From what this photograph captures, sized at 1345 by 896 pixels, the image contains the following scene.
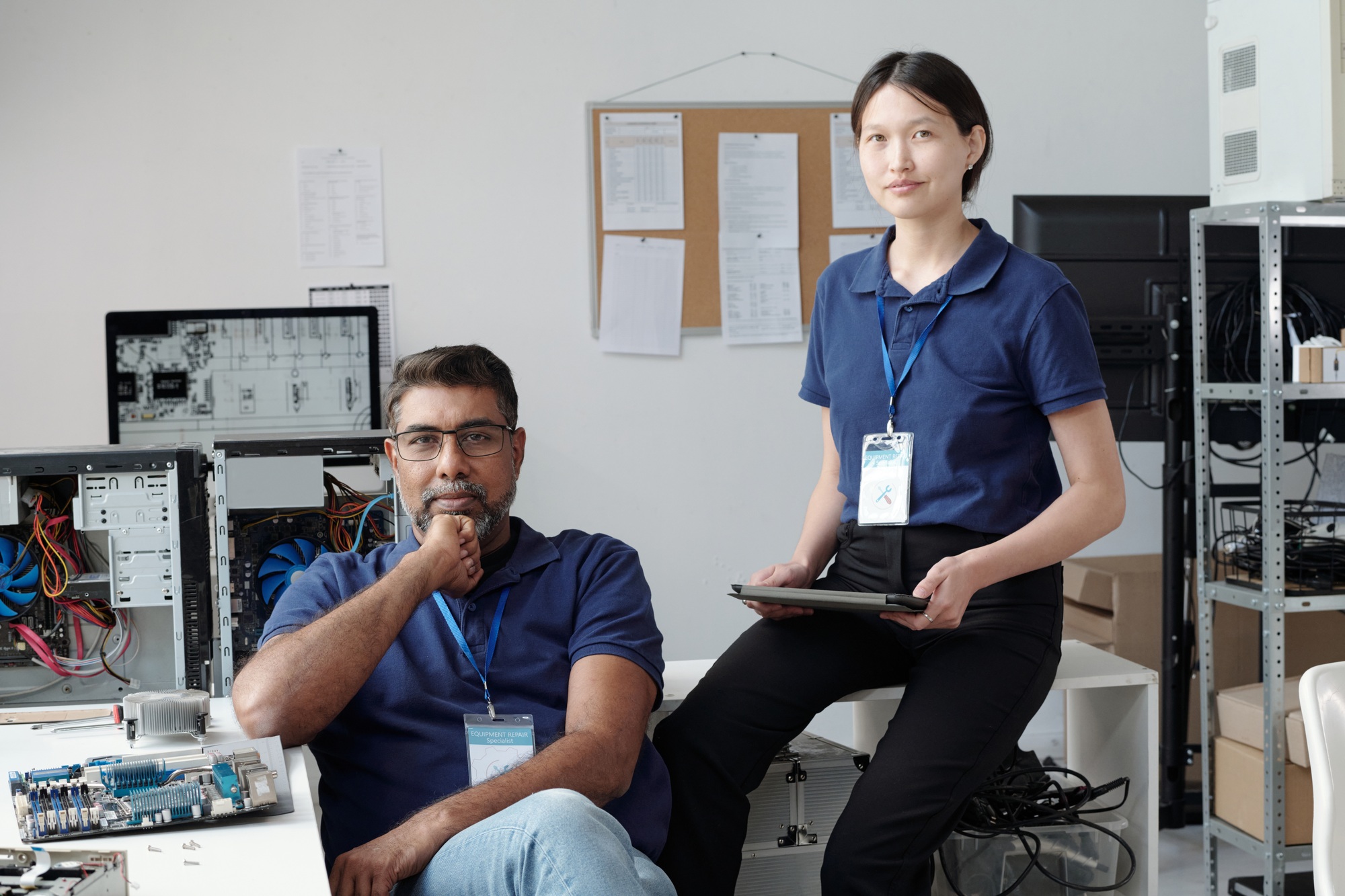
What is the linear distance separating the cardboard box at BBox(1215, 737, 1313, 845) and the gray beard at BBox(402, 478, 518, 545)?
1.66 metres

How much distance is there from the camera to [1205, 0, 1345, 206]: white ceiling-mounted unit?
89.4 inches

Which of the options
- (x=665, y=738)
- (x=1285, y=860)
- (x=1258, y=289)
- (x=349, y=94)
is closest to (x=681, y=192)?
(x=349, y=94)

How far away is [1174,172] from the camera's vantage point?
3564mm

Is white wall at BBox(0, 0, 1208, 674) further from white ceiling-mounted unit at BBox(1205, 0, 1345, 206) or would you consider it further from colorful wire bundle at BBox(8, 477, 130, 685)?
colorful wire bundle at BBox(8, 477, 130, 685)

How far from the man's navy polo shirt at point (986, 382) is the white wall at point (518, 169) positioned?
166 centimetres

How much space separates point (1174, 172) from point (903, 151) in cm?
233

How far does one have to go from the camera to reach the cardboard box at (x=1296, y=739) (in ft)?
7.23

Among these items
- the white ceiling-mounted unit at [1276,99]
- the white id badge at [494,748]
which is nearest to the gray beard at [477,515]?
the white id badge at [494,748]

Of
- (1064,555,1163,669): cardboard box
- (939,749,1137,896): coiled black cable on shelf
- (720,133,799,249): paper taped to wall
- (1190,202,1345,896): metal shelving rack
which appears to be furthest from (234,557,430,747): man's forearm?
(1064,555,1163,669): cardboard box

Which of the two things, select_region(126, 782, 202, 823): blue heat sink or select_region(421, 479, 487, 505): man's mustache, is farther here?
select_region(421, 479, 487, 505): man's mustache

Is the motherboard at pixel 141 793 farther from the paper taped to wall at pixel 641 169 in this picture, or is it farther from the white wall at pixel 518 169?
the paper taped to wall at pixel 641 169

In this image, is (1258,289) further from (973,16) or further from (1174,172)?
(973,16)

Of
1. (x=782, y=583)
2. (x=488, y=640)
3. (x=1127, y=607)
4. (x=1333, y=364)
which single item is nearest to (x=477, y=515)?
(x=488, y=640)

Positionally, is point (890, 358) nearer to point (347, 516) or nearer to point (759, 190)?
point (347, 516)
